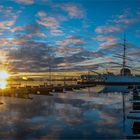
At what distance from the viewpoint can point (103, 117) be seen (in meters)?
26.1

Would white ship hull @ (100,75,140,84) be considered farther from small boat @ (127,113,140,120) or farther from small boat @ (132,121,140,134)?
small boat @ (132,121,140,134)

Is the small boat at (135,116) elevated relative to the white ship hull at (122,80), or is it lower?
lower

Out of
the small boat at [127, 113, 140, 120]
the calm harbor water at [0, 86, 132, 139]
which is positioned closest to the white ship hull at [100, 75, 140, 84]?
the calm harbor water at [0, 86, 132, 139]

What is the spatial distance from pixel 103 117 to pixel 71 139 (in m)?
9.37

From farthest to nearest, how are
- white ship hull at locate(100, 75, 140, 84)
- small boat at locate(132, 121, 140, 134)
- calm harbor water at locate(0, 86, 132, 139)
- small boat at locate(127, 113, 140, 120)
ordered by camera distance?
white ship hull at locate(100, 75, 140, 84) < small boat at locate(127, 113, 140, 120) < small boat at locate(132, 121, 140, 134) < calm harbor water at locate(0, 86, 132, 139)

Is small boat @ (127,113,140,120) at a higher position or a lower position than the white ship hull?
lower

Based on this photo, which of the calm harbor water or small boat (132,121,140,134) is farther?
small boat (132,121,140,134)

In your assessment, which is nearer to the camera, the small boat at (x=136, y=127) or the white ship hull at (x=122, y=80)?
the small boat at (x=136, y=127)

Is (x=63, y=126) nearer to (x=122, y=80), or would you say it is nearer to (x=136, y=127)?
(x=136, y=127)

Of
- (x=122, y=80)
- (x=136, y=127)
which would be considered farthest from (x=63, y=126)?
(x=122, y=80)

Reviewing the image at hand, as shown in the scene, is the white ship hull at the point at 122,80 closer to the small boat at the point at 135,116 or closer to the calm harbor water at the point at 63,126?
the calm harbor water at the point at 63,126

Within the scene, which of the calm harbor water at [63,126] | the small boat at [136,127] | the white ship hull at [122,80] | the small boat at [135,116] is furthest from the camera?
the white ship hull at [122,80]

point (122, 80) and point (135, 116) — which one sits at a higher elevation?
point (122, 80)

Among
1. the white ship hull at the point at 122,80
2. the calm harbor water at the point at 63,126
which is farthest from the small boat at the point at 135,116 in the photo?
the white ship hull at the point at 122,80
